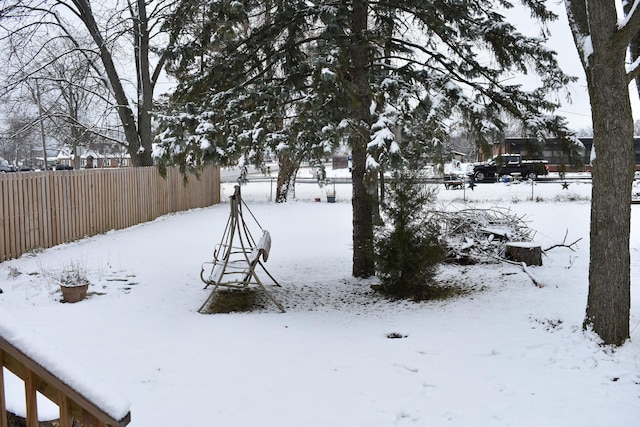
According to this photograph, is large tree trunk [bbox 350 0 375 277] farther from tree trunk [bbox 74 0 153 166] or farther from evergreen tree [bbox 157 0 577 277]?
tree trunk [bbox 74 0 153 166]

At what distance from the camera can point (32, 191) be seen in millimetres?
10406

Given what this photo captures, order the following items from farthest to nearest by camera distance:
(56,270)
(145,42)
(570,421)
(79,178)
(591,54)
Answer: (145,42)
(79,178)
(56,270)
(591,54)
(570,421)

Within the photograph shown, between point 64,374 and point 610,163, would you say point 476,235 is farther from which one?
point 64,374

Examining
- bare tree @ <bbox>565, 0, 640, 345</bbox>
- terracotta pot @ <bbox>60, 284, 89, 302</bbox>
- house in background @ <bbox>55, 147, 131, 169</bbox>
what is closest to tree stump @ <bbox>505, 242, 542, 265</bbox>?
bare tree @ <bbox>565, 0, 640, 345</bbox>

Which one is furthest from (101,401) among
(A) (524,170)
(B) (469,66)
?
(A) (524,170)

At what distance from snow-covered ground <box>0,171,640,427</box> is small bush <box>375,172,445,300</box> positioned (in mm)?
441

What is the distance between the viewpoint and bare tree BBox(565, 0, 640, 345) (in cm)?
453

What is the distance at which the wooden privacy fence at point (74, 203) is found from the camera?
9773 millimetres

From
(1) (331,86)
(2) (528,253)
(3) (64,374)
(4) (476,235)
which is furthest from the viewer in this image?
(4) (476,235)

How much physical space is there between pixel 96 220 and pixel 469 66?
9486 millimetres

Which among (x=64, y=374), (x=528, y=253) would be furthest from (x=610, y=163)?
(x=64, y=374)

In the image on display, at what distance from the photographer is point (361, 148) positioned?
6.72 m

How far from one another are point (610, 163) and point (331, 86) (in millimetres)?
3008

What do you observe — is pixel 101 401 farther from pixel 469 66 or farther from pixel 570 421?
pixel 469 66
